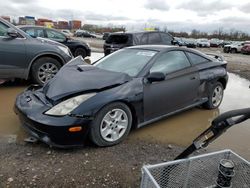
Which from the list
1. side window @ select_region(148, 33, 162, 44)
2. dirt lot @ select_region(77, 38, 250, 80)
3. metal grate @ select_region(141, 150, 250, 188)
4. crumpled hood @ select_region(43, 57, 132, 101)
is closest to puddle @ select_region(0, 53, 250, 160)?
crumpled hood @ select_region(43, 57, 132, 101)

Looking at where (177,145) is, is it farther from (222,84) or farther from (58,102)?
(222,84)

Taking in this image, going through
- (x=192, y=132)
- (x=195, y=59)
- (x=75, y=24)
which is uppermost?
(x=75, y=24)

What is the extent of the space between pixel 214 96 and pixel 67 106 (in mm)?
3299

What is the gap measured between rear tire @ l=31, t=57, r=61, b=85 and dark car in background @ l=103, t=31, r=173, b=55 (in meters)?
4.70

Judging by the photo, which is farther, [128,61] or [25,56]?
[25,56]

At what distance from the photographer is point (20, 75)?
5.91 meters

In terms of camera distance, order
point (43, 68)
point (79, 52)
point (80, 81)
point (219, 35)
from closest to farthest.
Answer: point (80, 81) → point (43, 68) → point (79, 52) → point (219, 35)

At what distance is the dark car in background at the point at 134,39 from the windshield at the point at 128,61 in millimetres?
5913

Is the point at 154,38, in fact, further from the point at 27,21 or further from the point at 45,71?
the point at 27,21

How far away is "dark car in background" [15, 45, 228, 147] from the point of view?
3.10 metres

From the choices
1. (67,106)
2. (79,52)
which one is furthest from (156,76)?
(79,52)

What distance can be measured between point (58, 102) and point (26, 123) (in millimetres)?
517


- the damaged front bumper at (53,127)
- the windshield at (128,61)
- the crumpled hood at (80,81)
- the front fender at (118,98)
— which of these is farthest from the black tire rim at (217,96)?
the damaged front bumper at (53,127)

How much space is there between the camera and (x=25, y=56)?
19.2 feet
